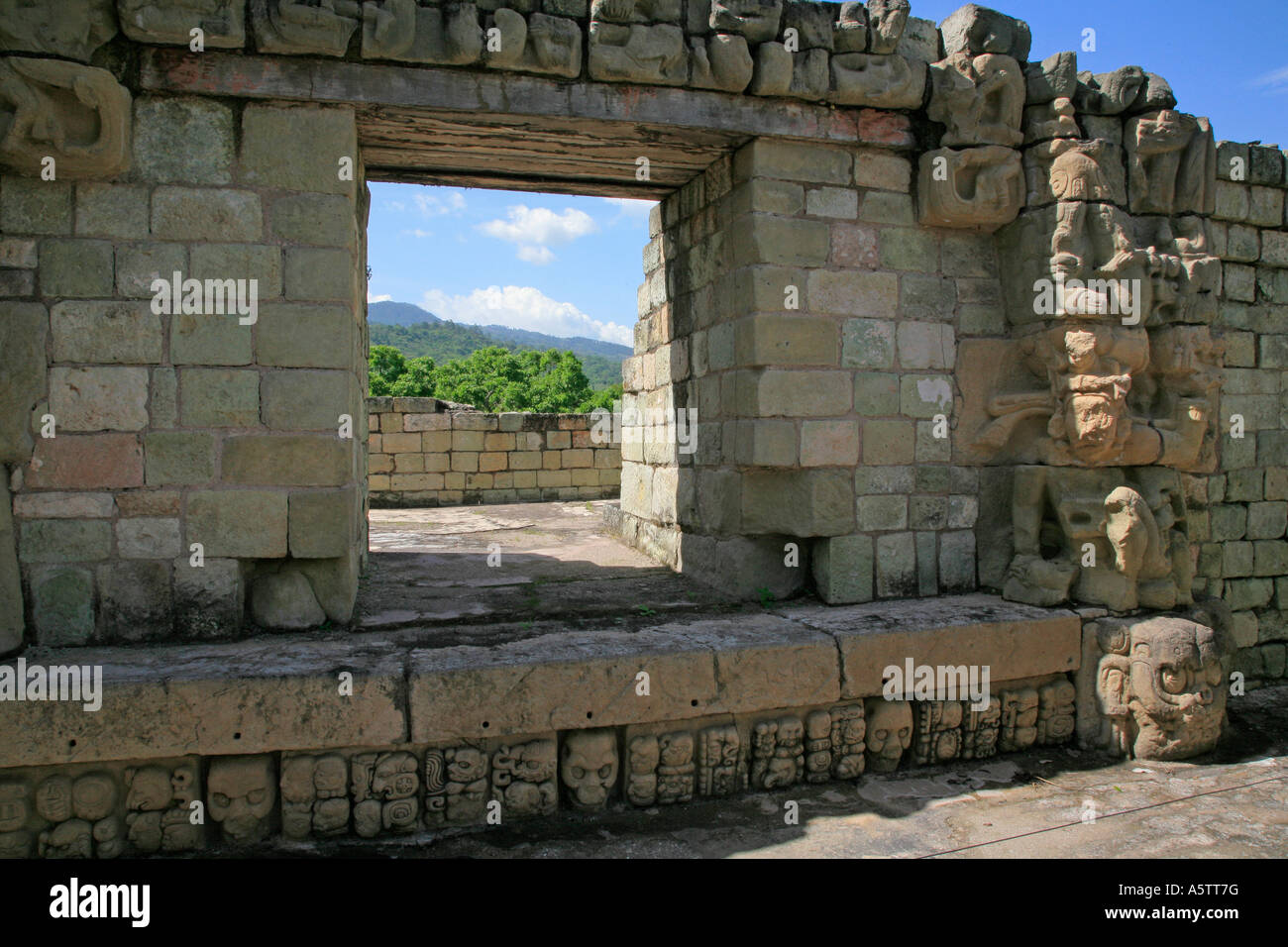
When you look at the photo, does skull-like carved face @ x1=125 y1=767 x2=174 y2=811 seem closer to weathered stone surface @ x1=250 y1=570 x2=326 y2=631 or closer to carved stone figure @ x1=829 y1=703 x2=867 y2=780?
weathered stone surface @ x1=250 y1=570 x2=326 y2=631

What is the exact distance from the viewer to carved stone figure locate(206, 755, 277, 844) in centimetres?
329

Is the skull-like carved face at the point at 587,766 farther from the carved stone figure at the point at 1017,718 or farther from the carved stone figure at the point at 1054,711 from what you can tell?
the carved stone figure at the point at 1054,711

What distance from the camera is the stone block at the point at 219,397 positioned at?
3.65 metres

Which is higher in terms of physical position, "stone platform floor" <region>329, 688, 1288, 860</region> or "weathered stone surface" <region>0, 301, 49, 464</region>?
"weathered stone surface" <region>0, 301, 49, 464</region>

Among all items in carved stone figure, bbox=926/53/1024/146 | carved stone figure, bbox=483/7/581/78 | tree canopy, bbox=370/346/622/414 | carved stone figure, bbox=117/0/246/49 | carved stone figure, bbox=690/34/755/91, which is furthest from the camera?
tree canopy, bbox=370/346/622/414

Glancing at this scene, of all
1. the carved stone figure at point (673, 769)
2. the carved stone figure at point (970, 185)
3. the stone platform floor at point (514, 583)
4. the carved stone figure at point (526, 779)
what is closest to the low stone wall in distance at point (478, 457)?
the stone platform floor at point (514, 583)

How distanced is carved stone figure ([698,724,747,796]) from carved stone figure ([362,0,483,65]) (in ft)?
10.6

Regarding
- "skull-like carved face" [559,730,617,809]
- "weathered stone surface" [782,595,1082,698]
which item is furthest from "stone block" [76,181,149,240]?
"weathered stone surface" [782,595,1082,698]

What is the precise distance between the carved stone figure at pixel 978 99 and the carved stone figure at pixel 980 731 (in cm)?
297

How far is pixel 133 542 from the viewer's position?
3615 millimetres

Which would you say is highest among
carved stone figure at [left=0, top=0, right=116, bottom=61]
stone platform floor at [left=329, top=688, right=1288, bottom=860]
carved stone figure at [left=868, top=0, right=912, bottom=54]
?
carved stone figure at [left=868, top=0, right=912, bottom=54]

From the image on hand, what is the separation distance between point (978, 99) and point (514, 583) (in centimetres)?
371
